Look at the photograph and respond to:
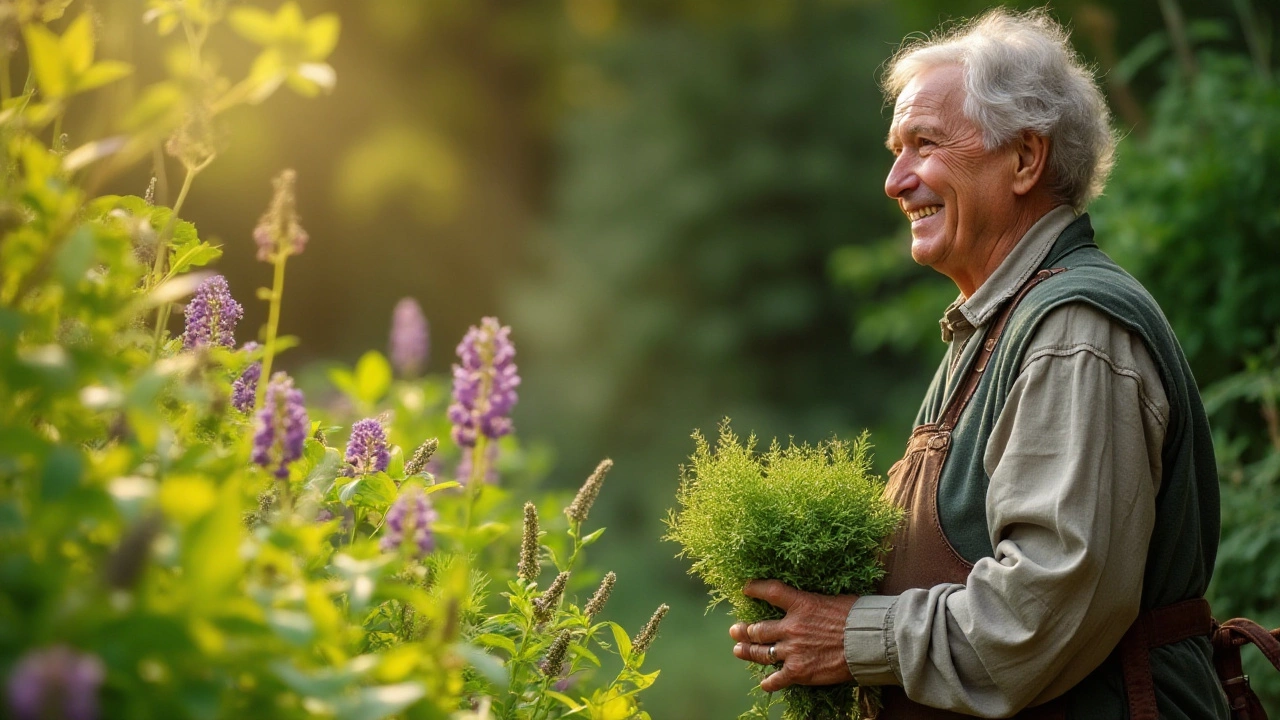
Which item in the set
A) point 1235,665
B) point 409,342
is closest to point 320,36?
point 1235,665

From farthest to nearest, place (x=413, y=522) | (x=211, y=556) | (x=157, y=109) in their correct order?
(x=413, y=522) → (x=157, y=109) → (x=211, y=556)

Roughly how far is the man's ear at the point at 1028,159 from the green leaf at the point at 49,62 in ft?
5.91

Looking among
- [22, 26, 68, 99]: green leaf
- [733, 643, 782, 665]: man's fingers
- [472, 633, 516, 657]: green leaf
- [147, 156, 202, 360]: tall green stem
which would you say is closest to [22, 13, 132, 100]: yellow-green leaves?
[22, 26, 68, 99]: green leaf

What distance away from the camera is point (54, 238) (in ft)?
3.43

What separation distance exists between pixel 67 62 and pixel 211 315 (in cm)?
69

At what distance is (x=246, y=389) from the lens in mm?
1750

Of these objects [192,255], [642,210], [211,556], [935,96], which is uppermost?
[642,210]

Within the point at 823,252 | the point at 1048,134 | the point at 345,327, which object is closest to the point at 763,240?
the point at 823,252

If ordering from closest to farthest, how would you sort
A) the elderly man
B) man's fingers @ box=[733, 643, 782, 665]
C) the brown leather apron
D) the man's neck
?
1. the elderly man
2. the brown leather apron
3. man's fingers @ box=[733, 643, 782, 665]
4. the man's neck

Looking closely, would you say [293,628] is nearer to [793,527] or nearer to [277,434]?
[277,434]

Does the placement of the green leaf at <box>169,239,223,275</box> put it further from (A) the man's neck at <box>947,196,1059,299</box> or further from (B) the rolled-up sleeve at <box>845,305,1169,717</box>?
(A) the man's neck at <box>947,196,1059,299</box>

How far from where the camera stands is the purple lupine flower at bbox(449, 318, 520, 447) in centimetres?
148

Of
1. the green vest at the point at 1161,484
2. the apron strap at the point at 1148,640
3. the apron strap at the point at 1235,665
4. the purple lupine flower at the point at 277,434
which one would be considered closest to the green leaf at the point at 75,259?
the purple lupine flower at the point at 277,434

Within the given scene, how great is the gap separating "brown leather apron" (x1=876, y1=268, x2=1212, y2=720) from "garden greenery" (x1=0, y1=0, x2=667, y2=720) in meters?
0.59
